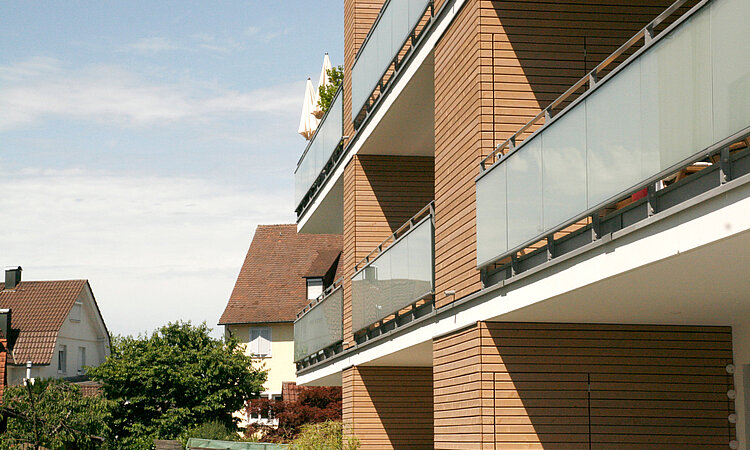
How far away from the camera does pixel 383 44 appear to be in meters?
17.3

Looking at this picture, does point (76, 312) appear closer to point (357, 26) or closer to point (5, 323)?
point (5, 323)

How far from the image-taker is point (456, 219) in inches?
513

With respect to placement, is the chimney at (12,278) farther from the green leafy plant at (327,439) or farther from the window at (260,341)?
the green leafy plant at (327,439)

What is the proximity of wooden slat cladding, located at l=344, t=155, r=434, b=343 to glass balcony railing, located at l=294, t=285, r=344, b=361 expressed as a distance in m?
1.49

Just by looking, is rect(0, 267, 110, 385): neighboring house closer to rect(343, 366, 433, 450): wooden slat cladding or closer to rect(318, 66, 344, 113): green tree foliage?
rect(318, 66, 344, 113): green tree foliage

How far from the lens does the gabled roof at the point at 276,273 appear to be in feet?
185

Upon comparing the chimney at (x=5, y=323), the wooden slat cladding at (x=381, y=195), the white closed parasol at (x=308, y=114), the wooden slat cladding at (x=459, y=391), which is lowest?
the wooden slat cladding at (x=459, y=391)

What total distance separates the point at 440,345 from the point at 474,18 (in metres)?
4.26

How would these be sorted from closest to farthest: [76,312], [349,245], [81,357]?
[349,245] < [76,312] < [81,357]

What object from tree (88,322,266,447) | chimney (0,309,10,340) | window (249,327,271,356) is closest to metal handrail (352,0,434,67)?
tree (88,322,266,447)

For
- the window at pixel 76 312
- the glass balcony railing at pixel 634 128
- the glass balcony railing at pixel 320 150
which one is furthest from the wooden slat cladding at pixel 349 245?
the window at pixel 76 312

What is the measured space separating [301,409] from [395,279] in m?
25.3

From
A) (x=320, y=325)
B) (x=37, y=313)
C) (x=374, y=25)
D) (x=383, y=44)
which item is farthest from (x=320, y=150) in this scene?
(x=37, y=313)

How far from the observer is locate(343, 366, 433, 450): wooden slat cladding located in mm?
19672
